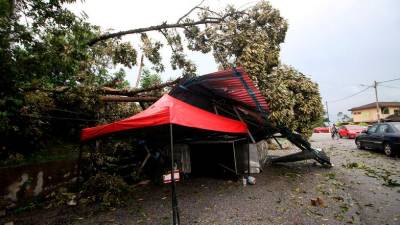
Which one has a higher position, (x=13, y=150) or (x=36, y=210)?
(x=13, y=150)

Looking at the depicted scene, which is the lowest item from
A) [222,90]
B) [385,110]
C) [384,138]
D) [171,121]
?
[384,138]

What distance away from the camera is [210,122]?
6379 millimetres

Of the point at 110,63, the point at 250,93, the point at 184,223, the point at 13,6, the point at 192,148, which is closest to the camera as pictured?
the point at 184,223

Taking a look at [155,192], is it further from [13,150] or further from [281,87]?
[281,87]

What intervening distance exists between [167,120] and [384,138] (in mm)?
11910

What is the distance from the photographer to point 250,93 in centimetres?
807

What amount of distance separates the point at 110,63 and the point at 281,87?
310 inches

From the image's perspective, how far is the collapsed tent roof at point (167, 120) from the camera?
518 centimetres

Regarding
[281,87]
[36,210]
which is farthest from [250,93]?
[36,210]

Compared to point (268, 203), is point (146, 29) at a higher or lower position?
higher

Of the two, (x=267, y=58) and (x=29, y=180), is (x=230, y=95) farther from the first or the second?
(x=29, y=180)

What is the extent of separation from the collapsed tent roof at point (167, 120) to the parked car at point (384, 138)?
864cm

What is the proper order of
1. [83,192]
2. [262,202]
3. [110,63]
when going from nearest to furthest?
[262,202] → [83,192] → [110,63]

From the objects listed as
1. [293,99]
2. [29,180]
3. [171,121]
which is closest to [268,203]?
[171,121]
